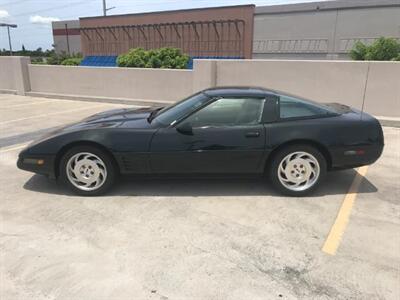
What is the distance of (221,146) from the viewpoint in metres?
4.12

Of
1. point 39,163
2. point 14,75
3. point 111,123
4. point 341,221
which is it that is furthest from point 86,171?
point 14,75

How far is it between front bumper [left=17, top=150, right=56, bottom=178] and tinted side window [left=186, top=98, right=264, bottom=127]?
168 cm

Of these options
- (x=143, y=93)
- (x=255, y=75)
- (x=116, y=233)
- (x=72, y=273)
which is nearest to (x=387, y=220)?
(x=116, y=233)

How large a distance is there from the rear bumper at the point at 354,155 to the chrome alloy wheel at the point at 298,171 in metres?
0.25

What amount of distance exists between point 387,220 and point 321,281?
1.43 m

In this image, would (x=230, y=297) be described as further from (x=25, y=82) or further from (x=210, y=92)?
(x=25, y=82)

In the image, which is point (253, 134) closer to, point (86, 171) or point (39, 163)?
point (86, 171)

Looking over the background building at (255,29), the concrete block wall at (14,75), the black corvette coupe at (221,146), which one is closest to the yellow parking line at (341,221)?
the black corvette coupe at (221,146)

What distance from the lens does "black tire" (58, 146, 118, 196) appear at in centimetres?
416

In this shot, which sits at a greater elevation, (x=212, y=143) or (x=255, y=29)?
(x=255, y=29)

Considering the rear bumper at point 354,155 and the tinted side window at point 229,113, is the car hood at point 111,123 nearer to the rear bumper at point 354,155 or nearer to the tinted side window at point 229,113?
the tinted side window at point 229,113

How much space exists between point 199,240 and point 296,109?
2037 millimetres

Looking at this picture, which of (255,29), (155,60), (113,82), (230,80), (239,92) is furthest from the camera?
(255,29)

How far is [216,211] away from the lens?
154 inches
